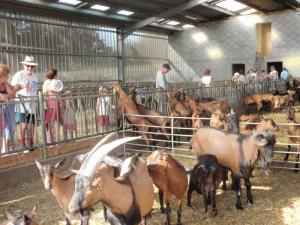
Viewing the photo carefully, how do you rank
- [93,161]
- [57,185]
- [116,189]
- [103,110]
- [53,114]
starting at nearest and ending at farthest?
1. [93,161]
2. [116,189]
3. [57,185]
4. [53,114]
5. [103,110]

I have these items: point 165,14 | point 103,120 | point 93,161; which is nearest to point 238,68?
point 165,14

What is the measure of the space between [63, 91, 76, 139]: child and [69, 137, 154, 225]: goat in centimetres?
375

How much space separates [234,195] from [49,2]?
12.4 meters

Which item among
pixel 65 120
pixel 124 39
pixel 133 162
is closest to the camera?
pixel 133 162

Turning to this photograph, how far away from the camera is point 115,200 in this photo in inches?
120

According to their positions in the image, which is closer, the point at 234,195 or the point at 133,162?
the point at 133,162

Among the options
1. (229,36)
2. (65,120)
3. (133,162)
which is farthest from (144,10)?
(133,162)

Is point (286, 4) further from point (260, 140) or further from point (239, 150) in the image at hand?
point (260, 140)

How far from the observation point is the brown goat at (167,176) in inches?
162

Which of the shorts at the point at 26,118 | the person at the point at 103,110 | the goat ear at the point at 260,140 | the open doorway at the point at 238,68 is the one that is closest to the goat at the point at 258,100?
the person at the point at 103,110

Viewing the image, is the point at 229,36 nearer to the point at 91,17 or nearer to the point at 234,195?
the point at 91,17

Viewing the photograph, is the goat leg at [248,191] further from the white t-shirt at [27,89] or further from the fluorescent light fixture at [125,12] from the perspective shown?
the fluorescent light fixture at [125,12]

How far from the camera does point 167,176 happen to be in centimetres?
418

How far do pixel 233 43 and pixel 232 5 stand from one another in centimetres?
280
